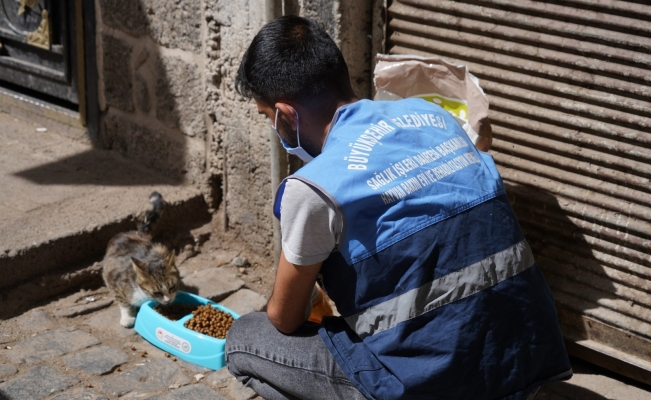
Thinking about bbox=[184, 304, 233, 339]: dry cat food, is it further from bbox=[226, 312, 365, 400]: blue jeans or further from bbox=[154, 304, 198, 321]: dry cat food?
bbox=[226, 312, 365, 400]: blue jeans

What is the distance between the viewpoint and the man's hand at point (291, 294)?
2600 millimetres

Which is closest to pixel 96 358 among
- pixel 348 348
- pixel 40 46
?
pixel 348 348

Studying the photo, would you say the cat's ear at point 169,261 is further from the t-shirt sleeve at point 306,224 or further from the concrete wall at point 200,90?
the t-shirt sleeve at point 306,224

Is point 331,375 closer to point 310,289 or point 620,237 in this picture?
point 310,289

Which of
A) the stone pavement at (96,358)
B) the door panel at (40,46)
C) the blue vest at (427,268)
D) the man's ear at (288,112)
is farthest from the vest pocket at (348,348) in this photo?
the door panel at (40,46)

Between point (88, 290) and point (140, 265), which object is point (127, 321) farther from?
point (88, 290)

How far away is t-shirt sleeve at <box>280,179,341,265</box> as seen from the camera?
96.0 inches

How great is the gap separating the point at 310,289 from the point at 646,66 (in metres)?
1.80

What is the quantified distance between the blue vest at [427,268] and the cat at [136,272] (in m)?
1.67

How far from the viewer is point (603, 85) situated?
3.47 meters

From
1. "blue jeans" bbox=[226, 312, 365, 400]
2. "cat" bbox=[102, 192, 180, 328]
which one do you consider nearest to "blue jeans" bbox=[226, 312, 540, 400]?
"blue jeans" bbox=[226, 312, 365, 400]

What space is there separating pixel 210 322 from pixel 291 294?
4.41ft

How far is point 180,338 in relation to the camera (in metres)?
3.81

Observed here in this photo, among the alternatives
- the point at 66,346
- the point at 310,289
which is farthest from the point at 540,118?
the point at 66,346
